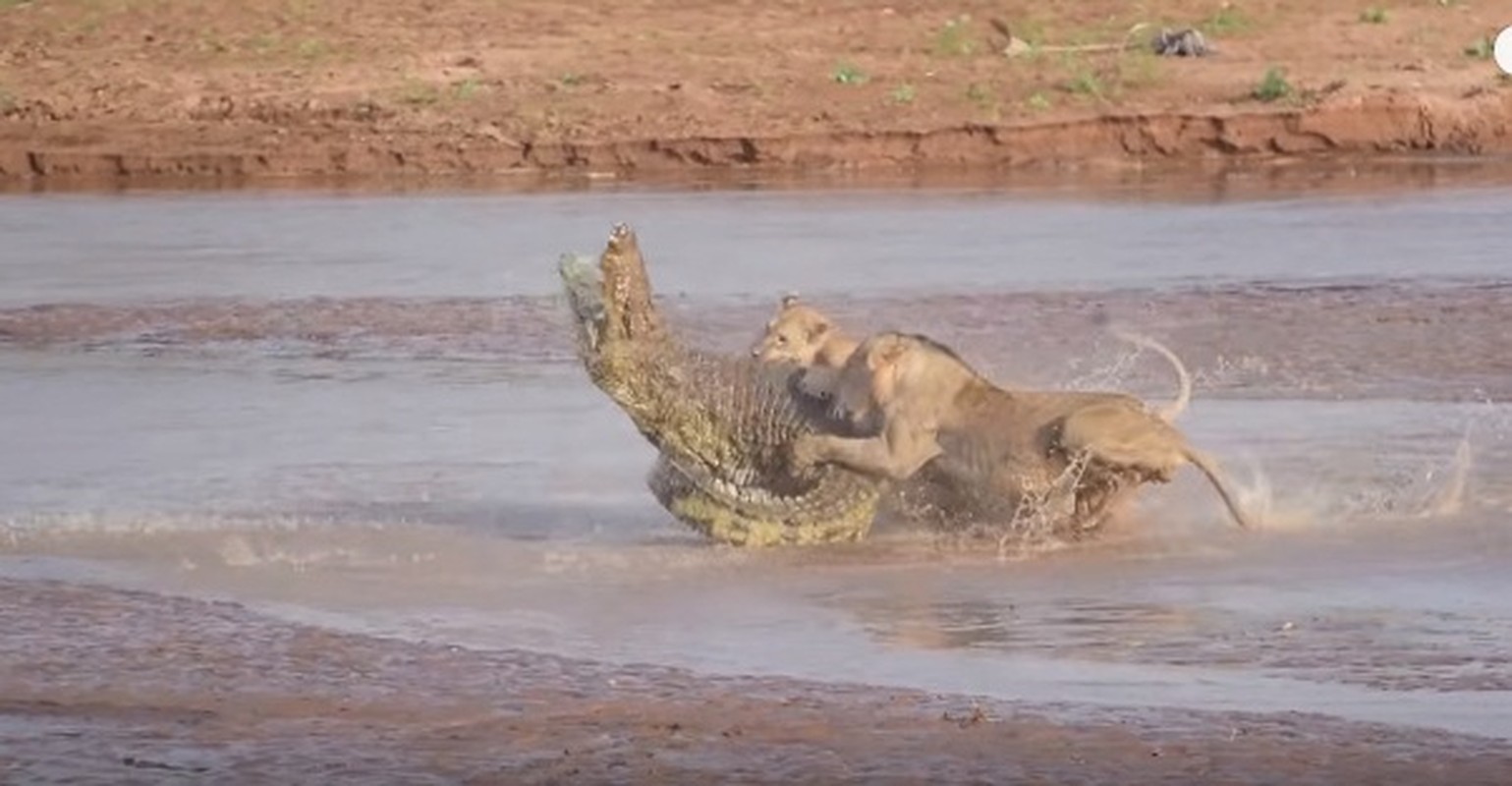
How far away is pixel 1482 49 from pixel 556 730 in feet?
68.1

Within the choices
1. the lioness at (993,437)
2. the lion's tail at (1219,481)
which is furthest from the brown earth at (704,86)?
the lioness at (993,437)

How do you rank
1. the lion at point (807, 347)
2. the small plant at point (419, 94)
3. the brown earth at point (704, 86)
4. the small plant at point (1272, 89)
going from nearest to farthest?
the lion at point (807, 347) < the brown earth at point (704, 86) < the small plant at point (1272, 89) < the small plant at point (419, 94)

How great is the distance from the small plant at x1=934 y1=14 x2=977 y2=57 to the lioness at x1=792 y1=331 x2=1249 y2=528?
17.7 m

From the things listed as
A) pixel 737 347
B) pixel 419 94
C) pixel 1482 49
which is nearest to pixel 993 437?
pixel 737 347

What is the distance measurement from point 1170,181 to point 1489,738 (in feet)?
54.1

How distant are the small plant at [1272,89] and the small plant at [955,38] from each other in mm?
2810

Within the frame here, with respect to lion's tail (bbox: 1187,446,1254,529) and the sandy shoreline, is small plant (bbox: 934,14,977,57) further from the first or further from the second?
the sandy shoreline

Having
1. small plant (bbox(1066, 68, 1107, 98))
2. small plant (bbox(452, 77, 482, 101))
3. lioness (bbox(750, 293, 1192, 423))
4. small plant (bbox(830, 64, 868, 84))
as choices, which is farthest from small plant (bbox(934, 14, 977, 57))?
Result: lioness (bbox(750, 293, 1192, 423))

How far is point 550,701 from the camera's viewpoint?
8.50m

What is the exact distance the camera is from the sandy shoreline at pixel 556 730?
771 centimetres

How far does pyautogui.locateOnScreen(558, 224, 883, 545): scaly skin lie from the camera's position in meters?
11.0

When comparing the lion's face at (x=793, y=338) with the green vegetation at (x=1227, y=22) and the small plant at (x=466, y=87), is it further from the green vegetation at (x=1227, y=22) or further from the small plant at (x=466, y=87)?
the green vegetation at (x=1227, y=22)

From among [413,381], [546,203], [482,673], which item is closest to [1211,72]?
[546,203]

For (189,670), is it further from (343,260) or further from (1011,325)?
(343,260)
